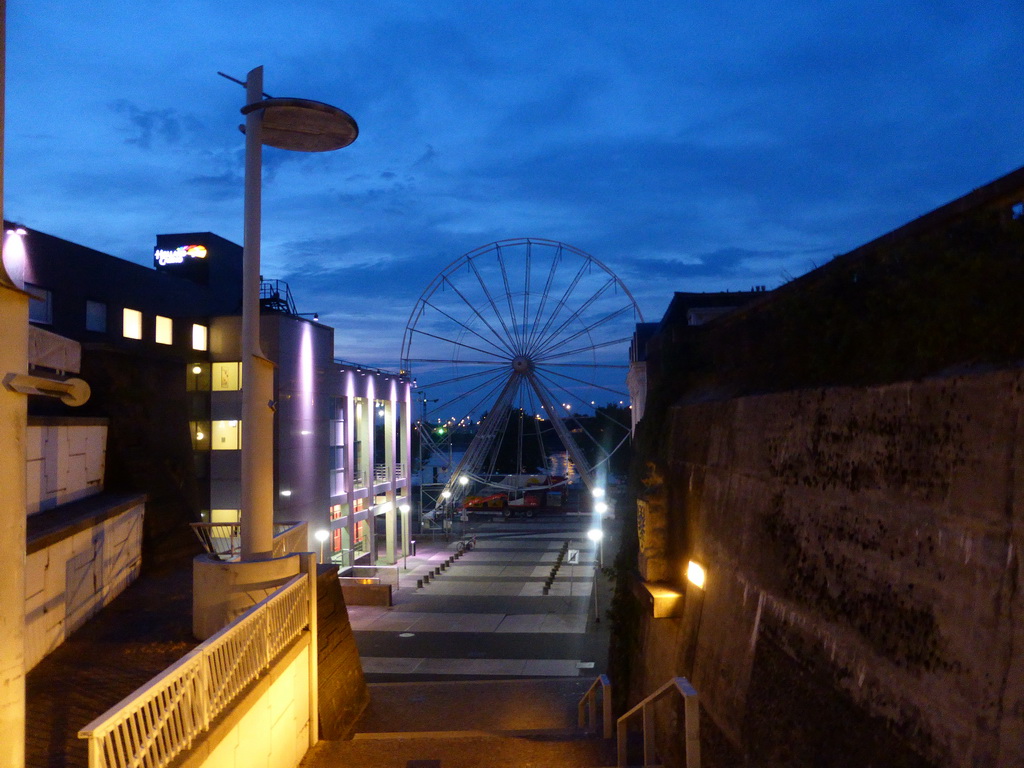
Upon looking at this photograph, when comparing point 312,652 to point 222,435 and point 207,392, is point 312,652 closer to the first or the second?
point 222,435

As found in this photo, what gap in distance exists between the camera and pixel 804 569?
5.77 meters

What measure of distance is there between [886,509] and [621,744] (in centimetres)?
464

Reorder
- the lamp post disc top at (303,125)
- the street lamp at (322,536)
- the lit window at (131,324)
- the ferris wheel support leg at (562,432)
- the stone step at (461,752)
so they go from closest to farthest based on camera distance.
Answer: the lamp post disc top at (303,125) < the stone step at (461,752) < the lit window at (131,324) < the street lamp at (322,536) < the ferris wheel support leg at (562,432)

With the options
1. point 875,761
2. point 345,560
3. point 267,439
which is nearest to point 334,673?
point 267,439

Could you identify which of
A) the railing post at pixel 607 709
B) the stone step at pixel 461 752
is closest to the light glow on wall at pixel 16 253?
the stone step at pixel 461 752

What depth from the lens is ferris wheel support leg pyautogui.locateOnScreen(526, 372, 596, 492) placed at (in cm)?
3000

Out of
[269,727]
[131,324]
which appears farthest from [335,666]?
[131,324]

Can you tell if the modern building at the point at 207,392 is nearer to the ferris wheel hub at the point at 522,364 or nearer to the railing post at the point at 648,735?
the ferris wheel hub at the point at 522,364

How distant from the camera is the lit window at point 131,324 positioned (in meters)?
23.9

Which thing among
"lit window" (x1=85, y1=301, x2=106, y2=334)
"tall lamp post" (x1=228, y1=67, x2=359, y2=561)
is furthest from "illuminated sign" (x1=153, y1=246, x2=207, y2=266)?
"tall lamp post" (x1=228, y1=67, x2=359, y2=561)

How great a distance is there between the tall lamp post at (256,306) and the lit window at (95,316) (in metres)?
17.1

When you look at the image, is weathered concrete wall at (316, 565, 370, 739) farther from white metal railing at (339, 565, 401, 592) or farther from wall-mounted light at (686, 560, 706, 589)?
white metal railing at (339, 565, 401, 592)

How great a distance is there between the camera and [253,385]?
8.39 m

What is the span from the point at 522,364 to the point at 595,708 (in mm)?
22159
